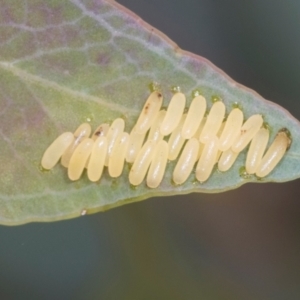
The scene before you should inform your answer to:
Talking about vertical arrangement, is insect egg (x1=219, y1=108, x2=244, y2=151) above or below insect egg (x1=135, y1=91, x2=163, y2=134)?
above

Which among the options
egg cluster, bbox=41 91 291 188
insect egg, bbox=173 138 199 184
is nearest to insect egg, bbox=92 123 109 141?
egg cluster, bbox=41 91 291 188

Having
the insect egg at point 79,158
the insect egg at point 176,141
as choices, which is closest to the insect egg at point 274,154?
the insect egg at point 176,141

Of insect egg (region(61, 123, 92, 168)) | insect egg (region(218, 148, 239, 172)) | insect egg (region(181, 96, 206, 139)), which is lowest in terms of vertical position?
insect egg (region(61, 123, 92, 168))

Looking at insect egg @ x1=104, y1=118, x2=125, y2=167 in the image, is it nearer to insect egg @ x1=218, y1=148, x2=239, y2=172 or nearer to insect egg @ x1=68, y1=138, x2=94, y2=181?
insect egg @ x1=68, y1=138, x2=94, y2=181

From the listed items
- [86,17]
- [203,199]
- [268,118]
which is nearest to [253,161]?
[268,118]

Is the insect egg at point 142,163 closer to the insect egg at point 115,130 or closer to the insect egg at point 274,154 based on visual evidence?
the insect egg at point 115,130

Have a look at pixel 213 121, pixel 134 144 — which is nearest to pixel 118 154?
pixel 134 144
